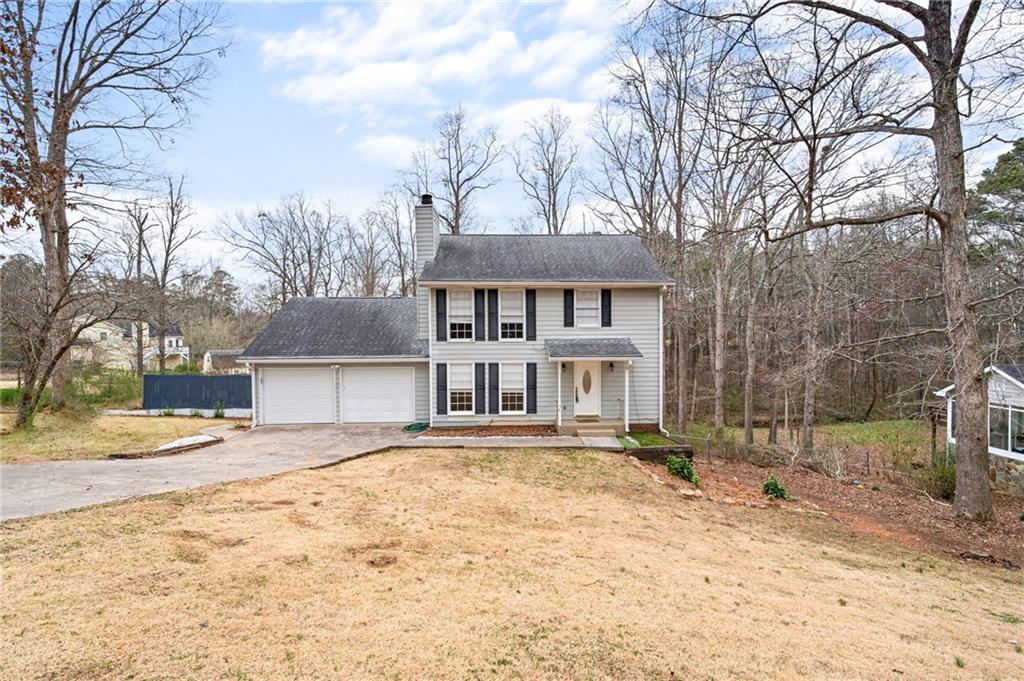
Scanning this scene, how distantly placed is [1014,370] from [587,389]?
10608mm

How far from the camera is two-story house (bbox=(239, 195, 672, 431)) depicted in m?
14.2

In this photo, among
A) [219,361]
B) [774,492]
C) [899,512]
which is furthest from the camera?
[219,361]

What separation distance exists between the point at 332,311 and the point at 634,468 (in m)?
11.4

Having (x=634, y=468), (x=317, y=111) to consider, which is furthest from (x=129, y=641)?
(x=317, y=111)

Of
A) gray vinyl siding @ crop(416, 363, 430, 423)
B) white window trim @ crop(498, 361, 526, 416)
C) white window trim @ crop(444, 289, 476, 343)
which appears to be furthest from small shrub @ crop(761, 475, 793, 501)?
gray vinyl siding @ crop(416, 363, 430, 423)

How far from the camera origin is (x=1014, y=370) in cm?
1216

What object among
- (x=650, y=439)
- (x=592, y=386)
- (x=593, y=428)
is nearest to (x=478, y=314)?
(x=592, y=386)

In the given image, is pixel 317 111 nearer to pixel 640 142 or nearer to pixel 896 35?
pixel 640 142

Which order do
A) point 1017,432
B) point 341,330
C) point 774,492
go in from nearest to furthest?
point 774,492 < point 1017,432 < point 341,330

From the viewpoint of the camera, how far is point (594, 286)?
14.2 metres

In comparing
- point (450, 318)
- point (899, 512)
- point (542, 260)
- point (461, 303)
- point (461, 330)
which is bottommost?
point (899, 512)

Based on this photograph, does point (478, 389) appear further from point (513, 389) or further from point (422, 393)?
point (422, 393)

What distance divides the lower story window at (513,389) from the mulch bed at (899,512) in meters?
5.16

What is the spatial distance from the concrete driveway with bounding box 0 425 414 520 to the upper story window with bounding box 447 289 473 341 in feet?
10.6
